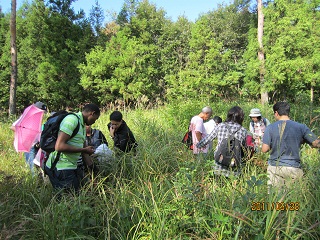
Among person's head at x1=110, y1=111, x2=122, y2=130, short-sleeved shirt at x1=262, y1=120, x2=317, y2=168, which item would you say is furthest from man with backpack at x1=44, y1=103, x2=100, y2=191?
short-sleeved shirt at x1=262, y1=120, x2=317, y2=168

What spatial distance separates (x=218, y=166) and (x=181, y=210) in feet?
3.68

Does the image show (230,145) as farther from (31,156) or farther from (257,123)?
(31,156)

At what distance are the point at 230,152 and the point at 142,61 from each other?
45.3 ft

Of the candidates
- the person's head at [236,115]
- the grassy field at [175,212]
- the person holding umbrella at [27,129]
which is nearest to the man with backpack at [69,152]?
the grassy field at [175,212]

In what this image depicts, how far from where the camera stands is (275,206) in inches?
84.6

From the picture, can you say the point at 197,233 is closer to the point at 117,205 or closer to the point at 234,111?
the point at 117,205

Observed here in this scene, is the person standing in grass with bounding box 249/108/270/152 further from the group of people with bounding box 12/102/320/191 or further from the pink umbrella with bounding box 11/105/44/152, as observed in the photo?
the pink umbrella with bounding box 11/105/44/152

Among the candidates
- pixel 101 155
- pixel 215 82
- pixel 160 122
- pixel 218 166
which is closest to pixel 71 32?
pixel 215 82

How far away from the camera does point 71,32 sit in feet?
55.4

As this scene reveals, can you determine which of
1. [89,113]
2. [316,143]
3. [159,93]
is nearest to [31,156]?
[89,113]

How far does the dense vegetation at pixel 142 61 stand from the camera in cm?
1534

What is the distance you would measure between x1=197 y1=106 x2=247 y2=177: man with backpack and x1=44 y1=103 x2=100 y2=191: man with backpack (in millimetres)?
1520

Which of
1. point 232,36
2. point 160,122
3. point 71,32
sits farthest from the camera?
point 232,36

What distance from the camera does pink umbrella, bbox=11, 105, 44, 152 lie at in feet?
14.0
